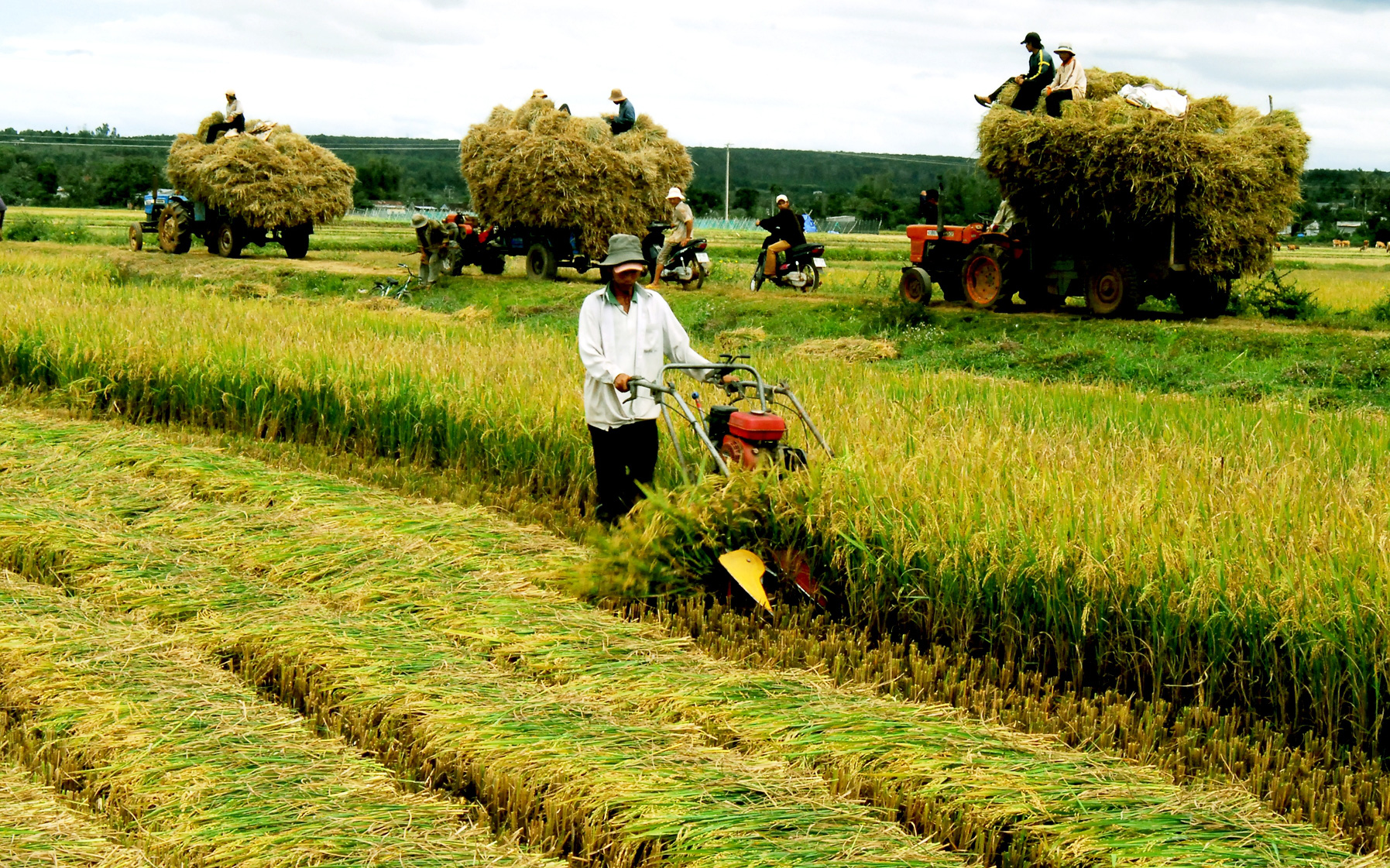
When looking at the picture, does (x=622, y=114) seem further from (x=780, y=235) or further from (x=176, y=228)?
(x=176, y=228)

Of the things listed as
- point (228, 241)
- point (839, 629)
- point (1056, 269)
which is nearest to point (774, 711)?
point (839, 629)

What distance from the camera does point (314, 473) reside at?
7.97 meters

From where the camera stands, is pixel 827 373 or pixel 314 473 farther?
pixel 827 373

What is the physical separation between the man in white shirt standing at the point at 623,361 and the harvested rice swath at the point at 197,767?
91.3 inches

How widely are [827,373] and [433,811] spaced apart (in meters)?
7.37

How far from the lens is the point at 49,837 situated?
361 cm

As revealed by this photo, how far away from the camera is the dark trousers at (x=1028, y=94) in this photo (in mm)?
14852

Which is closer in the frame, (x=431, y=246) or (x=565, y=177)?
(x=565, y=177)

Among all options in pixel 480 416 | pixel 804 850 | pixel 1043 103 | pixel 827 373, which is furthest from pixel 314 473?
pixel 1043 103

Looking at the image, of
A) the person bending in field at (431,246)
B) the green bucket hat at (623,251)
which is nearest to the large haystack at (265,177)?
the person bending in field at (431,246)

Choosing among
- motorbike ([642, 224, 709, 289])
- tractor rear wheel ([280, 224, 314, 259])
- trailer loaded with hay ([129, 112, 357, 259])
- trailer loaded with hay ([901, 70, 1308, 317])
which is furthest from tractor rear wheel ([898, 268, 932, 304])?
tractor rear wheel ([280, 224, 314, 259])

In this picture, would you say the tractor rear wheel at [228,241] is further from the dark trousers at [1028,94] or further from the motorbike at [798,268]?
the dark trousers at [1028,94]

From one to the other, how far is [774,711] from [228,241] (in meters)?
20.7

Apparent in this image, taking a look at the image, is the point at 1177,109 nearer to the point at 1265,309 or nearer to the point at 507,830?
the point at 1265,309
